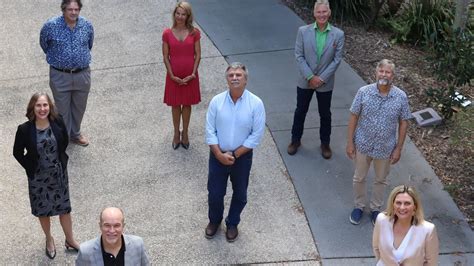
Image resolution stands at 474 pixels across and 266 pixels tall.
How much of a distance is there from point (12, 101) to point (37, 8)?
3263mm

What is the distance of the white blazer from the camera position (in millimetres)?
5180

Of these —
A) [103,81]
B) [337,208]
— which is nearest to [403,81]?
[337,208]

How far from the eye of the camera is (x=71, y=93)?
25.9ft

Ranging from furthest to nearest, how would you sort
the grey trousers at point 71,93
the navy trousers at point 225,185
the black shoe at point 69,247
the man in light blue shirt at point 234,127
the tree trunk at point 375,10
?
1. the tree trunk at point 375,10
2. the grey trousers at point 71,93
3. the black shoe at point 69,247
4. the navy trousers at point 225,185
5. the man in light blue shirt at point 234,127

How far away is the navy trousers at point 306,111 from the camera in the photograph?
7.71 meters

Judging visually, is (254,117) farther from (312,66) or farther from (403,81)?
(403,81)

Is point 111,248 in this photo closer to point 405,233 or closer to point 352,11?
point 405,233

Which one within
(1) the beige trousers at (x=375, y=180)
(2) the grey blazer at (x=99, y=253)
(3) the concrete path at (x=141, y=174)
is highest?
(2) the grey blazer at (x=99, y=253)

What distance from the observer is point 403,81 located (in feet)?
32.0

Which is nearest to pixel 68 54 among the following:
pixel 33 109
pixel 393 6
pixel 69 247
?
pixel 33 109

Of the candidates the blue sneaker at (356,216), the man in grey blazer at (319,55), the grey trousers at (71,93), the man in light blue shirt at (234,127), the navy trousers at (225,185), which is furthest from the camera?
the grey trousers at (71,93)

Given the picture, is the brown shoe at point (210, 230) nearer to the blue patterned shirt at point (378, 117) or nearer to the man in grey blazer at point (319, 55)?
the blue patterned shirt at point (378, 117)

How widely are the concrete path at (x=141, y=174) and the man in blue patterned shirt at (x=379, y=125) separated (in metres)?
0.82

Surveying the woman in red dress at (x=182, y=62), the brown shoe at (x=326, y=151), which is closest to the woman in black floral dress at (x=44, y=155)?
the woman in red dress at (x=182, y=62)
